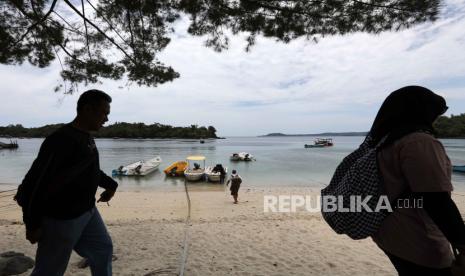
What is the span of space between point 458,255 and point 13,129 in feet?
582

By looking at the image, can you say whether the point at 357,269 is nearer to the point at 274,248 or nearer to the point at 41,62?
the point at 274,248

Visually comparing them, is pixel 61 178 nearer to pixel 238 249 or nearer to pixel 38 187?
pixel 38 187

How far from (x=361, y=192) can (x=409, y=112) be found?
0.45 meters

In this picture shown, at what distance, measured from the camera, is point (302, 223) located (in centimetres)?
664

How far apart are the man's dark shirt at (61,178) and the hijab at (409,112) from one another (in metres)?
1.87

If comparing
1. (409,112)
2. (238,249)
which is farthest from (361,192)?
(238,249)

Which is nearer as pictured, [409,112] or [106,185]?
[409,112]

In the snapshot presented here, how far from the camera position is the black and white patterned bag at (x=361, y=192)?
1.38m

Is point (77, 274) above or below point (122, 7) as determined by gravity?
below

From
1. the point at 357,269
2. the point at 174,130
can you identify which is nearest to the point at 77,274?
the point at 357,269

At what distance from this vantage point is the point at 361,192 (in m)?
1.41

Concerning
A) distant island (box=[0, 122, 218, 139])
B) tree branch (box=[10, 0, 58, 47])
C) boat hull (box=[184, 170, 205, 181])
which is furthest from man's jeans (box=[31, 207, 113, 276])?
distant island (box=[0, 122, 218, 139])

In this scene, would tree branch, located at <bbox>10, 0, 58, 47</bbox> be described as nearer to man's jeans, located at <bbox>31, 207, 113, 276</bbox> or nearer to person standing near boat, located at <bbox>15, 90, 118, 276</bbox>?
person standing near boat, located at <bbox>15, 90, 118, 276</bbox>

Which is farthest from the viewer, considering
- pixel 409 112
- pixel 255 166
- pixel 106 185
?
pixel 255 166
